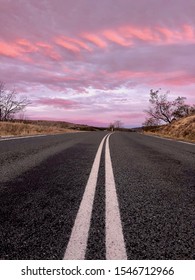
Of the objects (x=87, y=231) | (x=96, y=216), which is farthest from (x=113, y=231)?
(x=96, y=216)

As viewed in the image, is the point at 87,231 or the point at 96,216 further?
the point at 96,216

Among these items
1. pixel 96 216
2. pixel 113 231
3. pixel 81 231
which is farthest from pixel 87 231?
pixel 96 216

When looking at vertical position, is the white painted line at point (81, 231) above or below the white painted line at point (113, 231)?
below

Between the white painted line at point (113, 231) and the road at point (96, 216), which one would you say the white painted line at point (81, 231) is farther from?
the white painted line at point (113, 231)

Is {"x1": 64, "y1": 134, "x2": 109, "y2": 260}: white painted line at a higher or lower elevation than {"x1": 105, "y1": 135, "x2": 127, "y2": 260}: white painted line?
lower

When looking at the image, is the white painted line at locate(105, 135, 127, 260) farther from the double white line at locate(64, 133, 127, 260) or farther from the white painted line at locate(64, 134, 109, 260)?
the white painted line at locate(64, 134, 109, 260)

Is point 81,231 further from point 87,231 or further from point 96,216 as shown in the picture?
point 96,216

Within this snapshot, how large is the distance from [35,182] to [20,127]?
20.6m

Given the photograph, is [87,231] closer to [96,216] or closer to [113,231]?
[113,231]

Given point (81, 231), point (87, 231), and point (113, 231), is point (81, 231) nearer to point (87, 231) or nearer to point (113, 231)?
point (87, 231)

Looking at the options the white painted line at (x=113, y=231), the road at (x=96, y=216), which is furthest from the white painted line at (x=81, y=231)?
the white painted line at (x=113, y=231)

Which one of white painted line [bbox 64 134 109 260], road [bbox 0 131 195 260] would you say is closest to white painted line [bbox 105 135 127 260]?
road [bbox 0 131 195 260]
